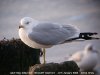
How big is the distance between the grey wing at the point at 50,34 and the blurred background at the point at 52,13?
0.17m

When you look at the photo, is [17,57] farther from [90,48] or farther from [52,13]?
[90,48]

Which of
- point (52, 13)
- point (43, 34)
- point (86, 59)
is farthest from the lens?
point (52, 13)

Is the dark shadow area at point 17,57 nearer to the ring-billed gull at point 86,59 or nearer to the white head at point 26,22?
the white head at point 26,22

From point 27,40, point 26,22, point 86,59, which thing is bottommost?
point 86,59

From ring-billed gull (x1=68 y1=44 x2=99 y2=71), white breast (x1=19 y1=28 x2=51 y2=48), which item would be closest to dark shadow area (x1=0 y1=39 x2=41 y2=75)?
white breast (x1=19 y1=28 x2=51 y2=48)

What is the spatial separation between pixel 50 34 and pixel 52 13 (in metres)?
0.28

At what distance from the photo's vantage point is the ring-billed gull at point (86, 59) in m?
2.77

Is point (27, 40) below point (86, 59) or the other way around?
the other way around

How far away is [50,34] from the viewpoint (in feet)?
8.74

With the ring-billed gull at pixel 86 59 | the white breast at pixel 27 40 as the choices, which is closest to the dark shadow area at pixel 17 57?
the white breast at pixel 27 40

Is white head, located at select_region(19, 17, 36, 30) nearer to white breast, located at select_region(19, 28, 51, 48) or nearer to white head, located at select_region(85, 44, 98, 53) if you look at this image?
white breast, located at select_region(19, 28, 51, 48)

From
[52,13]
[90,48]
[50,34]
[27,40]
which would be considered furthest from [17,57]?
[90,48]

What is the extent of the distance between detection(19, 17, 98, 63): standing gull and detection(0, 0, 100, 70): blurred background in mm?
150

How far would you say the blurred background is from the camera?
2.86m
